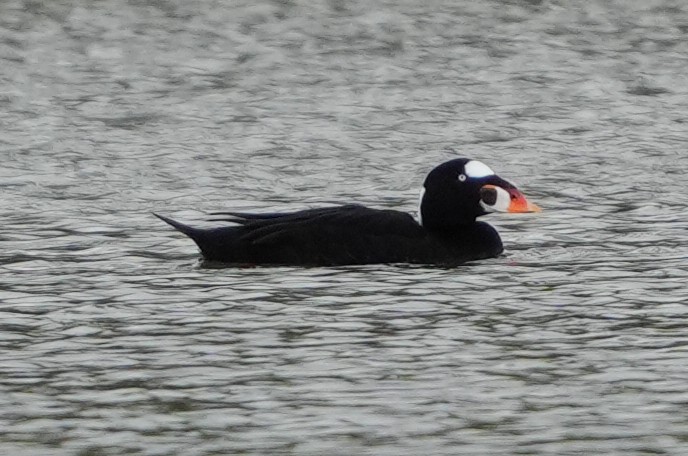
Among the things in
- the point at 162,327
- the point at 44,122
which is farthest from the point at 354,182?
the point at 162,327

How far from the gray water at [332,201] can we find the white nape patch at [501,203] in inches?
12.4

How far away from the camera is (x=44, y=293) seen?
9922mm

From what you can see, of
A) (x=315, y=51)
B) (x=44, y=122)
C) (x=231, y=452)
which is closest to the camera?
(x=231, y=452)

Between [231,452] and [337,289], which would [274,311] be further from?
[231,452]

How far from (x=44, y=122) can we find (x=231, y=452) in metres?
9.12

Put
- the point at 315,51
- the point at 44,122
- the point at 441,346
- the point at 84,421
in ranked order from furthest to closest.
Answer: the point at 315,51 < the point at 44,122 < the point at 441,346 < the point at 84,421

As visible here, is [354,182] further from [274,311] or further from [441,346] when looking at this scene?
[441,346]

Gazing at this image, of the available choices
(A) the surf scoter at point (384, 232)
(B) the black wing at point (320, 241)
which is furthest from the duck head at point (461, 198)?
(B) the black wing at point (320, 241)

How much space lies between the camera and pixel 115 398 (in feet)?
25.4

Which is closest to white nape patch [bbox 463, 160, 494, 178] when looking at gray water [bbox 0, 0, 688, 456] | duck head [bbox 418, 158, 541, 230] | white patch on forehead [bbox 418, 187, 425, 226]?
duck head [bbox 418, 158, 541, 230]

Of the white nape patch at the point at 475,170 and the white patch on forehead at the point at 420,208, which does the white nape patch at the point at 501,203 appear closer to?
the white nape patch at the point at 475,170

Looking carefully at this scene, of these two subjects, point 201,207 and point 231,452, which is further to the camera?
point 201,207

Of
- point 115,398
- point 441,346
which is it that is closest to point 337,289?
point 441,346

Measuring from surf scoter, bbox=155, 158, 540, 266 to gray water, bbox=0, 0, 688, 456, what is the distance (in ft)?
0.46
